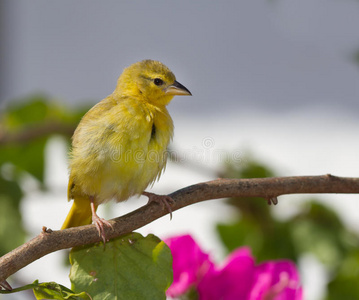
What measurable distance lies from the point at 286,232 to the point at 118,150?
52cm

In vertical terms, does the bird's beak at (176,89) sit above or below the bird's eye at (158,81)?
below

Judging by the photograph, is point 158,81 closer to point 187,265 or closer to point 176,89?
point 176,89

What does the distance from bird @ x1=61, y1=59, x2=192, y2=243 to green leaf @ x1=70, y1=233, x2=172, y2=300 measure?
0.70ft

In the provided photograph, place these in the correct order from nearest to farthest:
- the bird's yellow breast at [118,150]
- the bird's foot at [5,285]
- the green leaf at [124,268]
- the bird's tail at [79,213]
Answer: the bird's foot at [5,285] < the green leaf at [124,268] < the bird's yellow breast at [118,150] < the bird's tail at [79,213]

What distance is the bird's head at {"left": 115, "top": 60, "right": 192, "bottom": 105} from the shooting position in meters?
1.39

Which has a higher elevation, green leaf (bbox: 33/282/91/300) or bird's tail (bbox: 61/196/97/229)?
bird's tail (bbox: 61/196/97/229)

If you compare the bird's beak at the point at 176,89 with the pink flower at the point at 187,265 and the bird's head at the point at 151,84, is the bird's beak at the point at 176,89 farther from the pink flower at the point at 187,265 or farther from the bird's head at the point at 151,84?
the pink flower at the point at 187,265

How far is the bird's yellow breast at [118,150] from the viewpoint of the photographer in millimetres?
1185

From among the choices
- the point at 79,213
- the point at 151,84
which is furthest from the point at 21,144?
the point at 151,84

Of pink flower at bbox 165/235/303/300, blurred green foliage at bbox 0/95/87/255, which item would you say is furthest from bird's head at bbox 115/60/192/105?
pink flower at bbox 165/235/303/300

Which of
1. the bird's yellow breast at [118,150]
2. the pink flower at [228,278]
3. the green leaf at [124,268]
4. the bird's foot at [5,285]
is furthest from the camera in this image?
the bird's yellow breast at [118,150]

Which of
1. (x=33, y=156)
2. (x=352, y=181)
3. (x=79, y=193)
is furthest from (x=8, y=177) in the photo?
(x=352, y=181)

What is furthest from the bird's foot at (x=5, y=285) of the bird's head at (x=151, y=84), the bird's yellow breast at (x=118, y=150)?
the bird's head at (x=151, y=84)

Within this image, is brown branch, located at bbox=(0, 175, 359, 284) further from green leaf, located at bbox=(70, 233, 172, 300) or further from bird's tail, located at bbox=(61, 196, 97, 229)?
bird's tail, located at bbox=(61, 196, 97, 229)
